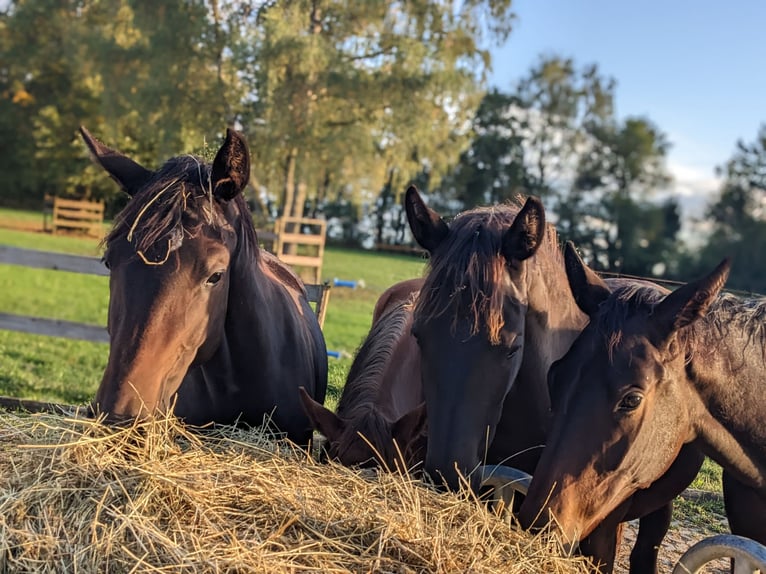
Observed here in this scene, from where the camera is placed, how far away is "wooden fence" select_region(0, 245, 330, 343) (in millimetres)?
7055

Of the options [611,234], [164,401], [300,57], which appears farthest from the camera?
[611,234]

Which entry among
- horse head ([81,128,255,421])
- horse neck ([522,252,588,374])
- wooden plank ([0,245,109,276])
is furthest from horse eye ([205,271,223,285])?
wooden plank ([0,245,109,276])

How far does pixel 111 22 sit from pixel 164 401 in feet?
61.8

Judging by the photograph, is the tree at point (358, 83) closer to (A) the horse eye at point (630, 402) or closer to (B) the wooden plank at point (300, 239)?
(B) the wooden plank at point (300, 239)

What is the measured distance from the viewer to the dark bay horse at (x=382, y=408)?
263cm

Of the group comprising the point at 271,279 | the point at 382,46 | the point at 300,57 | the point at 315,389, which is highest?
the point at 382,46

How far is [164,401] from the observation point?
2.44 meters

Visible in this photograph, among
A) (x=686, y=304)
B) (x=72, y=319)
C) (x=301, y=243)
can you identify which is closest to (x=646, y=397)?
(x=686, y=304)

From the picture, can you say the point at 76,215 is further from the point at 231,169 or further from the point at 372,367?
the point at 231,169

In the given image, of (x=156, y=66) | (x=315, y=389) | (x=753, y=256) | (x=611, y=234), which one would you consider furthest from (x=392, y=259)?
(x=315, y=389)

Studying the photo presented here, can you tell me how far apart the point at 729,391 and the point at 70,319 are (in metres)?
11.5

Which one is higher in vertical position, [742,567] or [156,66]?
[156,66]

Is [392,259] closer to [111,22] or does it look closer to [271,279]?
[111,22]

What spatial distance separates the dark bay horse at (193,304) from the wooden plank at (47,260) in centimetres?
470
